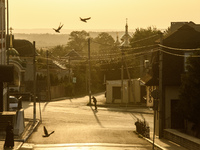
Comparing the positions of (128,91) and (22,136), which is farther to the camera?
(128,91)

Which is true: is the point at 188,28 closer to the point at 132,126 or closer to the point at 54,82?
the point at 132,126

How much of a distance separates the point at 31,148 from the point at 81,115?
96.8ft

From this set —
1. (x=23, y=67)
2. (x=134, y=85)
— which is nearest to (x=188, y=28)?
(x=134, y=85)

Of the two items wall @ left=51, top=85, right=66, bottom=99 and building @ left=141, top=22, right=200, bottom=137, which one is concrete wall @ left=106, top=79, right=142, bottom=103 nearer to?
wall @ left=51, top=85, right=66, bottom=99

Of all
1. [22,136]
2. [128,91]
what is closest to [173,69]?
[22,136]

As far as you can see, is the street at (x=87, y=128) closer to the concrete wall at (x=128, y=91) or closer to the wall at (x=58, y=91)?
the concrete wall at (x=128, y=91)

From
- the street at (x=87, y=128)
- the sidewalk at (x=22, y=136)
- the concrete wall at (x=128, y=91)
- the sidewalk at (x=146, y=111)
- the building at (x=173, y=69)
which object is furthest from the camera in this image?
the concrete wall at (x=128, y=91)

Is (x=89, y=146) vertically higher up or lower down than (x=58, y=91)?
lower down

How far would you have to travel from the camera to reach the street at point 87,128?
36125mm

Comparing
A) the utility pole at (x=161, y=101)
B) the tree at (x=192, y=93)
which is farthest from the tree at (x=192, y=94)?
the utility pole at (x=161, y=101)

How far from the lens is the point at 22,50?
130000 millimetres

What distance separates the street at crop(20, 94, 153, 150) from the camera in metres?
36.1

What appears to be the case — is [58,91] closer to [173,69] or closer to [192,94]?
[173,69]

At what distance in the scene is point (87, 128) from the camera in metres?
46.5
